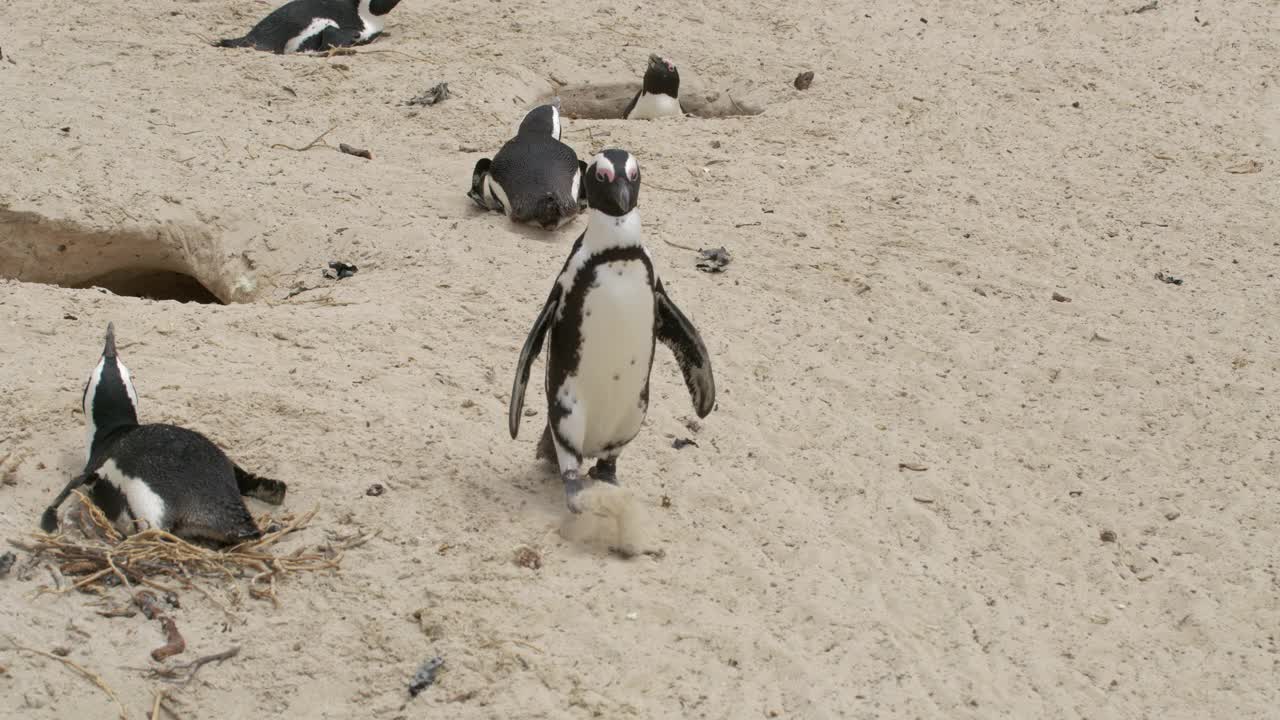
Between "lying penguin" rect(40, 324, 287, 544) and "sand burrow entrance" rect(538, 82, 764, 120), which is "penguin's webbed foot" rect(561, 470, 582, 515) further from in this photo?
"sand burrow entrance" rect(538, 82, 764, 120)

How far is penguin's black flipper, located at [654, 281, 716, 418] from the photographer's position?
3.78 meters

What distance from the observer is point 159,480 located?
11.1 ft

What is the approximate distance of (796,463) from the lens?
166 inches

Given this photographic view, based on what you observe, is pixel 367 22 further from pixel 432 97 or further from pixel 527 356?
pixel 527 356

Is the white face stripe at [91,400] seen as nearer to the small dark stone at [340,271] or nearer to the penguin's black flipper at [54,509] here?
the penguin's black flipper at [54,509]

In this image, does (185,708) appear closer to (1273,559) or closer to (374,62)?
(1273,559)

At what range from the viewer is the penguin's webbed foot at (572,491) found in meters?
3.67

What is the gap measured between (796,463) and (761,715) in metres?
1.23

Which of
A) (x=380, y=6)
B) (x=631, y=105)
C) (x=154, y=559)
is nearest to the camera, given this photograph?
(x=154, y=559)

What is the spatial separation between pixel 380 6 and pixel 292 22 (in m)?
0.61

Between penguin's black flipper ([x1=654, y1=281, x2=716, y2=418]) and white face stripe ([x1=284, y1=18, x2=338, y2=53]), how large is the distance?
Result: 422 centimetres

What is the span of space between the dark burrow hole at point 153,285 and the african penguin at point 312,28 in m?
1.76

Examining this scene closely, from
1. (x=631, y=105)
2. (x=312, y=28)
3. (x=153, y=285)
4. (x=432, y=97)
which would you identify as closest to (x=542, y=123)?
(x=432, y=97)

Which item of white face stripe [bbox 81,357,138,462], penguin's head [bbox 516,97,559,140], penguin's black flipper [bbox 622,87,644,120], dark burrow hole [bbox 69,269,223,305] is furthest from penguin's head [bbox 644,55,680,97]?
white face stripe [bbox 81,357,138,462]
